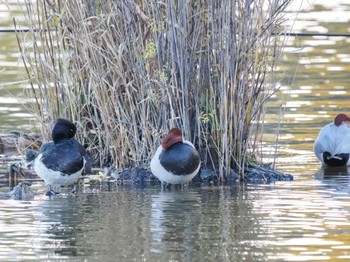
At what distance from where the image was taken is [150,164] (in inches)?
438

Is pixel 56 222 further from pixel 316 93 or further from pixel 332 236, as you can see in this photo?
pixel 316 93

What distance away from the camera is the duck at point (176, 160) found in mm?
10648

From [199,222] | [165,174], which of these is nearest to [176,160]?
[165,174]

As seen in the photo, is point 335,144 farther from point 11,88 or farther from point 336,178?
point 11,88

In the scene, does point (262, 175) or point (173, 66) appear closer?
point (173, 66)

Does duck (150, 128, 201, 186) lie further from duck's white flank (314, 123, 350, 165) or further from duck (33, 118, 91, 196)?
duck's white flank (314, 123, 350, 165)

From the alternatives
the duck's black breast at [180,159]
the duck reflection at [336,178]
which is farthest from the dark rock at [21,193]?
the duck reflection at [336,178]

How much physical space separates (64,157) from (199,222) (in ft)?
7.09

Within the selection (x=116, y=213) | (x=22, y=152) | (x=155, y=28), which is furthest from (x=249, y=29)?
(x=22, y=152)

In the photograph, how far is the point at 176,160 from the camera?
10711mm

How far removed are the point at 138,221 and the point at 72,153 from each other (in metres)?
1.84

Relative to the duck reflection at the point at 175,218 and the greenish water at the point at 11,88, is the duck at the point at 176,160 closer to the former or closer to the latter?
the duck reflection at the point at 175,218

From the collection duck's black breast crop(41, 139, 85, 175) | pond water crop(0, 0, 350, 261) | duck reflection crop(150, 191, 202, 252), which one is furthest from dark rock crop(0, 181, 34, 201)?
duck reflection crop(150, 191, 202, 252)

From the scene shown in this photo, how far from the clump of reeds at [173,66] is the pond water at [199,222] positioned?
0.56 metres
